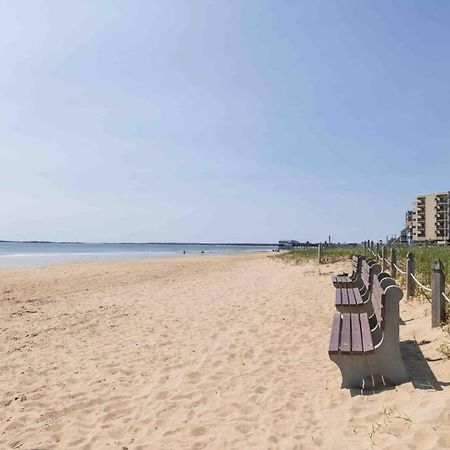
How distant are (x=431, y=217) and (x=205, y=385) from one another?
390 feet

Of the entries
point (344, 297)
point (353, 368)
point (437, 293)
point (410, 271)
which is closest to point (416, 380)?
point (353, 368)

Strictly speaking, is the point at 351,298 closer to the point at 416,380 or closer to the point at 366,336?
the point at 366,336

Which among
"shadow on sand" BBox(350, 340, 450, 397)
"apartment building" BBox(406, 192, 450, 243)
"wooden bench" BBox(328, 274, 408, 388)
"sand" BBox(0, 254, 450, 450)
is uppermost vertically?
"apartment building" BBox(406, 192, 450, 243)

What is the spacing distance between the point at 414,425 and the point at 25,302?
41.8ft

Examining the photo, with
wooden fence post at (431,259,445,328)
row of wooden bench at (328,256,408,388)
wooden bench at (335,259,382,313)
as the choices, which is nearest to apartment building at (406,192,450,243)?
wooden bench at (335,259,382,313)

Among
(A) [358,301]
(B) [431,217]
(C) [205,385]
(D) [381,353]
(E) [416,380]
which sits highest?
(B) [431,217]

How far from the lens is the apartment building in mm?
107000

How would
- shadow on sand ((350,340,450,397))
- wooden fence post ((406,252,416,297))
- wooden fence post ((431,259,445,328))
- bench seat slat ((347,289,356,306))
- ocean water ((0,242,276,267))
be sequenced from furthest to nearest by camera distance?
ocean water ((0,242,276,267)) < wooden fence post ((406,252,416,297)) < bench seat slat ((347,289,356,306)) < wooden fence post ((431,259,445,328)) < shadow on sand ((350,340,450,397))

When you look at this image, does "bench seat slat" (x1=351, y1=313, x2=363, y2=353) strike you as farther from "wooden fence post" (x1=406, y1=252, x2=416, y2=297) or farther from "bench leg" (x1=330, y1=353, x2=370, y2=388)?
"wooden fence post" (x1=406, y1=252, x2=416, y2=297)

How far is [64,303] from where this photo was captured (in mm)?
13062

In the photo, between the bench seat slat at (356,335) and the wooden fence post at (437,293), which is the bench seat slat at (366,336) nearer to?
the bench seat slat at (356,335)

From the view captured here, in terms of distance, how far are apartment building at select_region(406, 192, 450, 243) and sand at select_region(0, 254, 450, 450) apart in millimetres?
108005

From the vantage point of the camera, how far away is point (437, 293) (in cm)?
630

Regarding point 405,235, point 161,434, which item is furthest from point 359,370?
point 405,235
